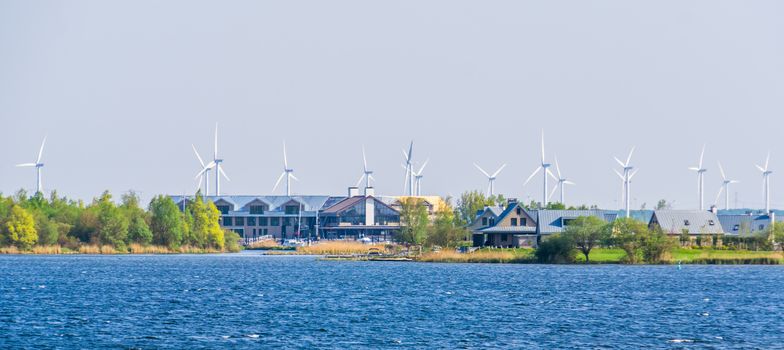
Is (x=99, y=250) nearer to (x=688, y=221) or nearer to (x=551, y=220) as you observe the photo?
(x=551, y=220)

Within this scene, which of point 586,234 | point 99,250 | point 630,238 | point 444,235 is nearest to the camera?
point 630,238

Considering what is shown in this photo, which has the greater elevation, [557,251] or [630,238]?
[630,238]

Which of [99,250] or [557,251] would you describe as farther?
[99,250]

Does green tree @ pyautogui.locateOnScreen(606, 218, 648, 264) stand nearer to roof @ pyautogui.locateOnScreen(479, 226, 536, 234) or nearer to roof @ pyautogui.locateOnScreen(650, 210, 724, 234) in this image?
roof @ pyautogui.locateOnScreen(479, 226, 536, 234)

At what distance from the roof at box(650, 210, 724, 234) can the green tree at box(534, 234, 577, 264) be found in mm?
31363

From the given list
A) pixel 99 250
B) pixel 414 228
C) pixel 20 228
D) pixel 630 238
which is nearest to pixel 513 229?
pixel 414 228

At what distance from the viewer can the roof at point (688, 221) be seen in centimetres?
15088

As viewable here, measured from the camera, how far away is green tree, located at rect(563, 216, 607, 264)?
395 feet

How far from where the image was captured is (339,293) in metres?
83.1

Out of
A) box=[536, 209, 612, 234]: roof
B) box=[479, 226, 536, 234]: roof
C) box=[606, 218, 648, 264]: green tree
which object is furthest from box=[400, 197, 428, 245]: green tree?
box=[606, 218, 648, 264]: green tree

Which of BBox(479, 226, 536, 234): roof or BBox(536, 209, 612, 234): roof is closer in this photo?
BBox(536, 209, 612, 234): roof

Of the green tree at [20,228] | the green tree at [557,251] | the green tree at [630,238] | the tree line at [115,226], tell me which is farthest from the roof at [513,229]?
the green tree at [20,228]

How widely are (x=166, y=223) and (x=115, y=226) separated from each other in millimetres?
6968

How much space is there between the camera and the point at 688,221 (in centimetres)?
15200
